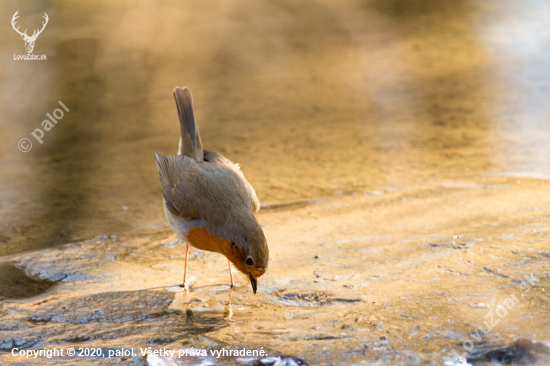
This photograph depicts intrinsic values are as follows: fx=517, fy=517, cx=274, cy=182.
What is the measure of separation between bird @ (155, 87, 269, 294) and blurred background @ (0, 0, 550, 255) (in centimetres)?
118

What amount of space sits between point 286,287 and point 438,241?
1.39 meters

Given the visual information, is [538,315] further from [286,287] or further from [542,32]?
[542,32]

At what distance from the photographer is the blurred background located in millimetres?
5922

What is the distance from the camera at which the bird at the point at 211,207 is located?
3338mm

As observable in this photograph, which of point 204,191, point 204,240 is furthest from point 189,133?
point 204,240

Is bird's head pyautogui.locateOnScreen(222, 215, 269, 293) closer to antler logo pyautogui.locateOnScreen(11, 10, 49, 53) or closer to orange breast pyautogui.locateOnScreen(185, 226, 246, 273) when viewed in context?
orange breast pyautogui.locateOnScreen(185, 226, 246, 273)

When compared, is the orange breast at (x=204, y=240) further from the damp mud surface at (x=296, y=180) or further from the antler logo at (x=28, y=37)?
the antler logo at (x=28, y=37)

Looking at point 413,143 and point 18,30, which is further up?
point 18,30

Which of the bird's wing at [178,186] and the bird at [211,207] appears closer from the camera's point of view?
the bird at [211,207]

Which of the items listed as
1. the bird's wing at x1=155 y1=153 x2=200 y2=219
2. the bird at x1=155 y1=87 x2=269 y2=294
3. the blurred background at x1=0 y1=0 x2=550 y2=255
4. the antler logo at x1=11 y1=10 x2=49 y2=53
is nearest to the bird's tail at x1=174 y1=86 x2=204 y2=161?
the bird at x1=155 y1=87 x2=269 y2=294

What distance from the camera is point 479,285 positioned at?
3338 millimetres

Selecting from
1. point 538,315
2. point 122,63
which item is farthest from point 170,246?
point 122,63

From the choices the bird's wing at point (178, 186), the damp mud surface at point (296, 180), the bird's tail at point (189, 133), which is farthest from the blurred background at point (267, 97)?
the bird's tail at point (189, 133)

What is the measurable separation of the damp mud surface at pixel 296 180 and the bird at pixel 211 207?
405mm
